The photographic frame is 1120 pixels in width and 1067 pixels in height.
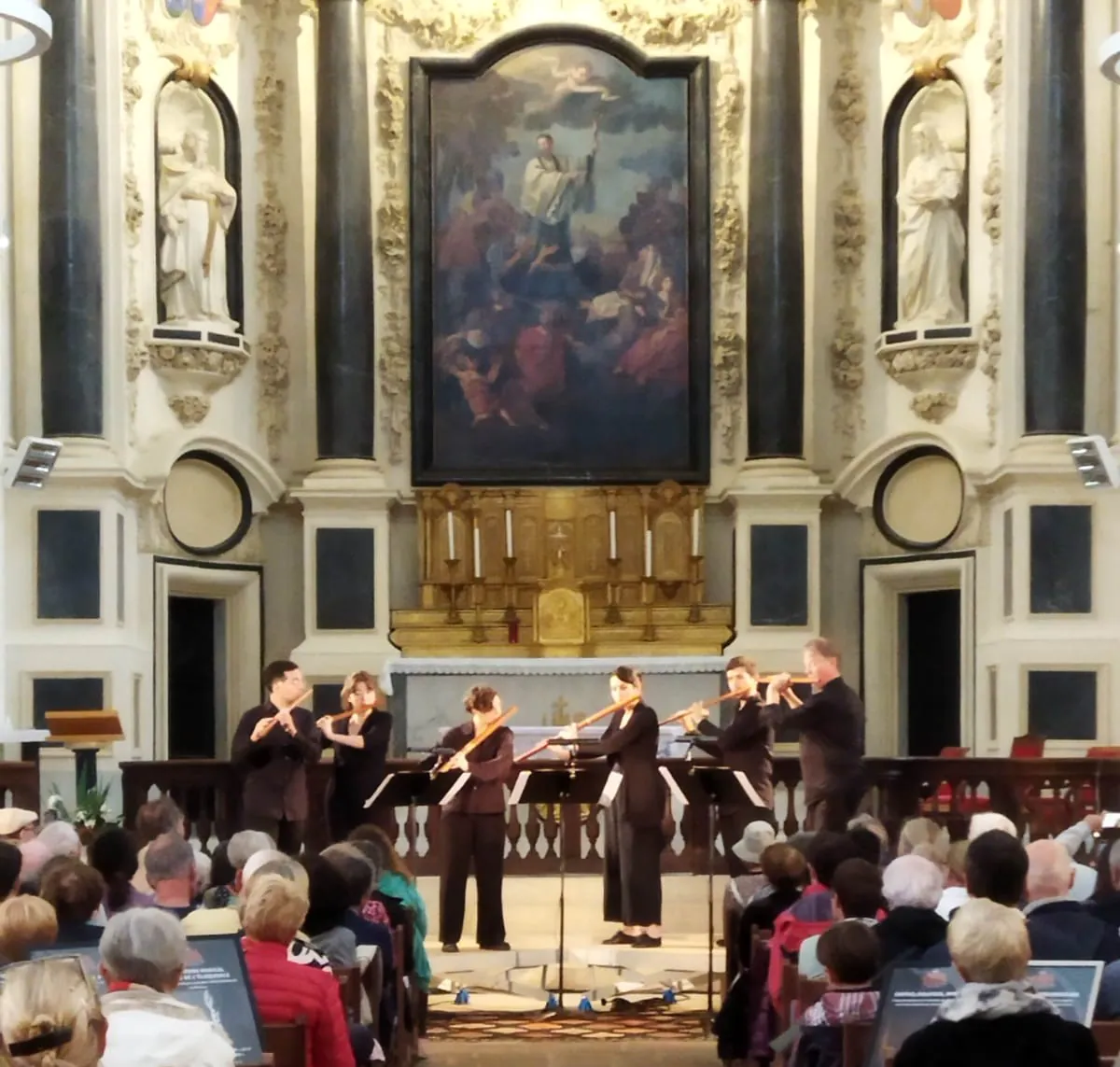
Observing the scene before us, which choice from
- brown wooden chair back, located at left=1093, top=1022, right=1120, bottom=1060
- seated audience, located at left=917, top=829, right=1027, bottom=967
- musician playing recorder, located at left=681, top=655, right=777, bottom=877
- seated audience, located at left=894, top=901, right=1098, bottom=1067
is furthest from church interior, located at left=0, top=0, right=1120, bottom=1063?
seated audience, located at left=894, top=901, right=1098, bottom=1067

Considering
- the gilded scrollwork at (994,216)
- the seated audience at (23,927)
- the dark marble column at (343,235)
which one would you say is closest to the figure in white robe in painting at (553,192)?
the dark marble column at (343,235)

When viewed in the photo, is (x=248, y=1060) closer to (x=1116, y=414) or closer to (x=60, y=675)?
(x=60, y=675)

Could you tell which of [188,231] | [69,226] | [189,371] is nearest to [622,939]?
[69,226]

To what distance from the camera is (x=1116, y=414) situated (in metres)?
17.0

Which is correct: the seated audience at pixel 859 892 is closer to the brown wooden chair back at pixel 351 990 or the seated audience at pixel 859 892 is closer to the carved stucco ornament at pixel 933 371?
the brown wooden chair back at pixel 351 990

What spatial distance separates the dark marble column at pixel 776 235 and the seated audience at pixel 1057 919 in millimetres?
11871

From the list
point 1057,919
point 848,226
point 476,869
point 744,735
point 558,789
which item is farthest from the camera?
point 848,226

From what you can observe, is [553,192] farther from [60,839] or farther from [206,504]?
[60,839]

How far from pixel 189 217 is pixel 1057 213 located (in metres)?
6.62

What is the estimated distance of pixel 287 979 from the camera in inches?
233

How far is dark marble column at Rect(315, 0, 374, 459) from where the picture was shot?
18.6 meters

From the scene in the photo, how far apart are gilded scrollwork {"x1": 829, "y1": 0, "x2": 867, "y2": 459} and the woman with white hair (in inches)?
556

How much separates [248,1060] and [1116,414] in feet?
41.5

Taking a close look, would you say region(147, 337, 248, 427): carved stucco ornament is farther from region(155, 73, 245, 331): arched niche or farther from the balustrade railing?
the balustrade railing
